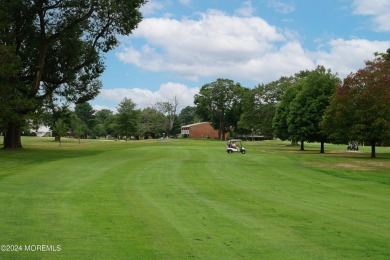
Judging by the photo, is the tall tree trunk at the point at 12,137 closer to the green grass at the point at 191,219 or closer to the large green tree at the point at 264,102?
A: the green grass at the point at 191,219

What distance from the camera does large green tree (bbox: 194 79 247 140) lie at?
130 m

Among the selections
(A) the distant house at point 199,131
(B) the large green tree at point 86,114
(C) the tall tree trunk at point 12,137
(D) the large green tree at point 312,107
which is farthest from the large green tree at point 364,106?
(B) the large green tree at point 86,114

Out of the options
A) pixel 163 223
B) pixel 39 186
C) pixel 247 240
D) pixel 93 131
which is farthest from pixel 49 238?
pixel 93 131

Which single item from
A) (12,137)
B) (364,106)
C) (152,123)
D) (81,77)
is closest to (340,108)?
(364,106)

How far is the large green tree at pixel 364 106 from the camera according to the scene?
38.0m

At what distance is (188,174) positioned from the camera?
2214 centimetres

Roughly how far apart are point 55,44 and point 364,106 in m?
30.5

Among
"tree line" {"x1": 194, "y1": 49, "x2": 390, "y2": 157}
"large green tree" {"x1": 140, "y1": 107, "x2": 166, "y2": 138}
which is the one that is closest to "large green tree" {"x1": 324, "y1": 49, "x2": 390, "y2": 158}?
"tree line" {"x1": 194, "y1": 49, "x2": 390, "y2": 157}

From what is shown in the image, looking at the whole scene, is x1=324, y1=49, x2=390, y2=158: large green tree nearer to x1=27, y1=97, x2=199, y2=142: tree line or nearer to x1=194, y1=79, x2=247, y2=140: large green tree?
x1=27, y1=97, x2=199, y2=142: tree line

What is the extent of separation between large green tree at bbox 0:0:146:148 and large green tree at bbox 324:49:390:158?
68.5ft

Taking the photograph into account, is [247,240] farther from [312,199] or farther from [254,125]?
[254,125]

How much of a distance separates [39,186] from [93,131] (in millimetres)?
141799

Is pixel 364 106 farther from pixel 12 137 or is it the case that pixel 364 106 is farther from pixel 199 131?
pixel 199 131

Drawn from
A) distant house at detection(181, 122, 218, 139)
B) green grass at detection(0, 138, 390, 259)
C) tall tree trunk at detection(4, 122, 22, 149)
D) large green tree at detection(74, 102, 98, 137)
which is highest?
large green tree at detection(74, 102, 98, 137)
